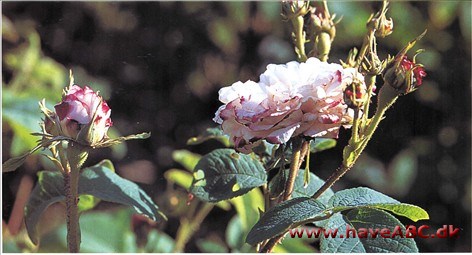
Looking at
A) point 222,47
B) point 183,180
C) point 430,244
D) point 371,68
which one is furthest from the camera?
point 222,47

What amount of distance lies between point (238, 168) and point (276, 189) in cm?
9

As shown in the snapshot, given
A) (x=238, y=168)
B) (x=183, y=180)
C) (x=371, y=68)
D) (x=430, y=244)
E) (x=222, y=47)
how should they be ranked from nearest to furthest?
(x=371, y=68)
(x=238, y=168)
(x=183, y=180)
(x=430, y=244)
(x=222, y=47)

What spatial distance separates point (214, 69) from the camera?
5.27 feet

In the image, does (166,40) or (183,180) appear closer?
(183,180)

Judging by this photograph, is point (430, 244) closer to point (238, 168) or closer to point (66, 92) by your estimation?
point (238, 168)

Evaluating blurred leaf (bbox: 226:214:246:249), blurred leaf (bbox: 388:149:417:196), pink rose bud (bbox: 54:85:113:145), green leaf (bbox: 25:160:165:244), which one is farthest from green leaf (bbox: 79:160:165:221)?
blurred leaf (bbox: 388:149:417:196)

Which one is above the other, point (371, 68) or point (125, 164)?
point (371, 68)

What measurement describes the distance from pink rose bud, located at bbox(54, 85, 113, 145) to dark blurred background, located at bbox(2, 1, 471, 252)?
2.55 ft

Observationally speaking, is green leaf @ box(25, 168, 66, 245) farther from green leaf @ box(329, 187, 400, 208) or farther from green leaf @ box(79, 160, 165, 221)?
green leaf @ box(329, 187, 400, 208)

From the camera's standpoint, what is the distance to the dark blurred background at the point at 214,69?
144cm

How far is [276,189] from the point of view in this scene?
1.98 ft

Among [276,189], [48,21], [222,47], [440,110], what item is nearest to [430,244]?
[440,110]

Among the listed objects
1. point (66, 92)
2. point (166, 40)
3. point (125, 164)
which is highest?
point (66, 92)

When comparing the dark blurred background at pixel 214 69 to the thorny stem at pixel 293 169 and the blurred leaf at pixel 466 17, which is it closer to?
the blurred leaf at pixel 466 17
